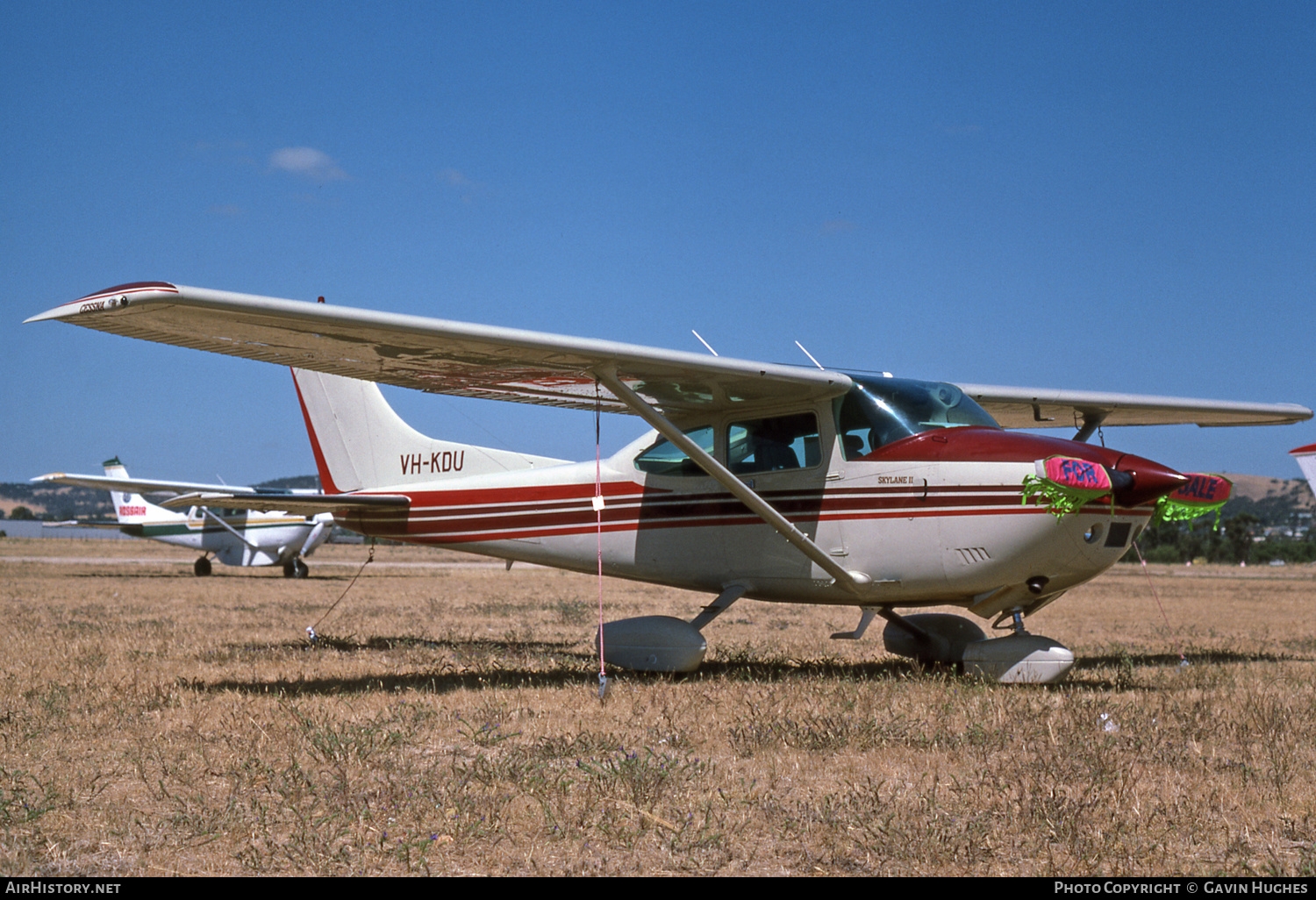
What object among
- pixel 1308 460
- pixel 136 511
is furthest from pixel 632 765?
pixel 136 511

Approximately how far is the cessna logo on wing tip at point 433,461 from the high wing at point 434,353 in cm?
194

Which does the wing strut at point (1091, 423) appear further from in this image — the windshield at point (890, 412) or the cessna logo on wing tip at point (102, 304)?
the cessna logo on wing tip at point (102, 304)

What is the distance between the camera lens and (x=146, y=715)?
6395 mm

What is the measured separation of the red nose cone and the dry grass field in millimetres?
1395

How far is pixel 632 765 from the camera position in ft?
15.5

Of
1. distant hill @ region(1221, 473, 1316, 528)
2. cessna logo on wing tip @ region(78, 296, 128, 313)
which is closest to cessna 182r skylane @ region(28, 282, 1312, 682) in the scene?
cessna logo on wing tip @ region(78, 296, 128, 313)

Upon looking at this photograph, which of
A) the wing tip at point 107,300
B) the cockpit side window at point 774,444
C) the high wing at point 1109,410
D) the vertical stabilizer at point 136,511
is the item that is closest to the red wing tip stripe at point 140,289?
the wing tip at point 107,300

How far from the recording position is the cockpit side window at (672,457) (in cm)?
912

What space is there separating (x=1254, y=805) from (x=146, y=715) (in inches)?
237

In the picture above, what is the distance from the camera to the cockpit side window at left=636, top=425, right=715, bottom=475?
29.9 ft

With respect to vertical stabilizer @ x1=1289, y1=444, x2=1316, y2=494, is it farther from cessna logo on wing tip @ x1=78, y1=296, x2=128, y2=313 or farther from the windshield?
cessna logo on wing tip @ x1=78, y1=296, x2=128, y2=313

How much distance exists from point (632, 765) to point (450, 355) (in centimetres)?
379
